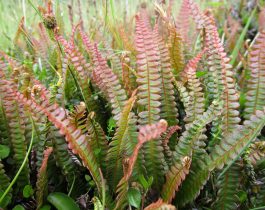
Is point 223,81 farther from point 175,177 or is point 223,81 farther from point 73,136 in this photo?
point 73,136

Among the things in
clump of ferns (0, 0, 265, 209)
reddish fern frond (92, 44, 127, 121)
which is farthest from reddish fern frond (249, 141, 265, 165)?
reddish fern frond (92, 44, 127, 121)

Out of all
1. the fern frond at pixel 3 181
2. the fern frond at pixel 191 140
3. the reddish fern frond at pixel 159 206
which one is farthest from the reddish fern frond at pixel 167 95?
the fern frond at pixel 3 181

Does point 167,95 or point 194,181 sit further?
point 167,95

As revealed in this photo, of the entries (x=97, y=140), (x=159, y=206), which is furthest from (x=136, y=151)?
(x=97, y=140)

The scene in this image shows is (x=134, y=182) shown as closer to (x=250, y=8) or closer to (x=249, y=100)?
(x=249, y=100)

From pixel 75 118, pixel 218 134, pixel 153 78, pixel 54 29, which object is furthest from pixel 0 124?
pixel 218 134

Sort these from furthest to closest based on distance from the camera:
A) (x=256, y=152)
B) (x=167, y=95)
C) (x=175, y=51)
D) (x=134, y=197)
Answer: (x=175, y=51) < (x=167, y=95) < (x=256, y=152) < (x=134, y=197)
